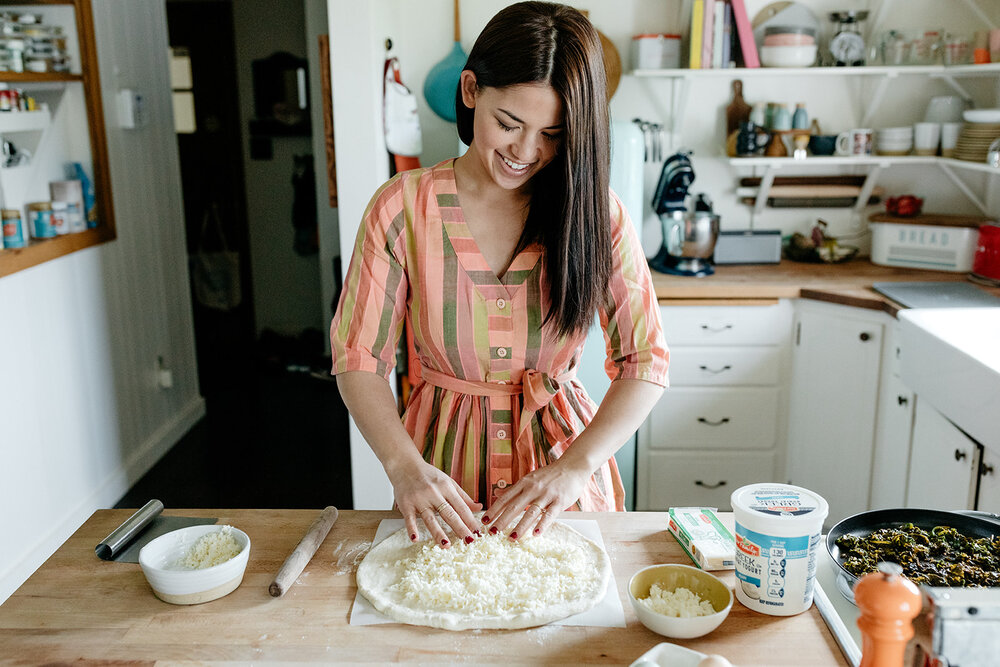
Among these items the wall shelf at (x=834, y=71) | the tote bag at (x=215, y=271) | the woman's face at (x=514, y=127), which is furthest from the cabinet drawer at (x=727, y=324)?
the tote bag at (x=215, y=271)

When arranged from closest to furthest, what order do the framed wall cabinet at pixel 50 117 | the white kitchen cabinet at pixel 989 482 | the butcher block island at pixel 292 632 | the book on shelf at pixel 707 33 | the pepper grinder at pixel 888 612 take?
the pepper grinder at pixel 888 612
the butcher block island at pixel 292 632
the white kitchen cabinet at pixel 989 482
the framed wall cabinet at pixel 50 117
the book on shelf at pixel 707 33

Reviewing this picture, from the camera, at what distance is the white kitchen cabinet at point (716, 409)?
3.00m

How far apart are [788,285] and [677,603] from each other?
207 centimetres

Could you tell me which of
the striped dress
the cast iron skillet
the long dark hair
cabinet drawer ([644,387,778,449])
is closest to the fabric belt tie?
the striped dress

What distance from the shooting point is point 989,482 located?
1.99 metres

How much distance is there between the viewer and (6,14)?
2875mm

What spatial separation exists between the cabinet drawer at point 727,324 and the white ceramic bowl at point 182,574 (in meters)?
2.05

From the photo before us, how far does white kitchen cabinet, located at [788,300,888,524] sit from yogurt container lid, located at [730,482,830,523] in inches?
71.2

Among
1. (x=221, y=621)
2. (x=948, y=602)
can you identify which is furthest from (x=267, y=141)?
(x=948, y=602)

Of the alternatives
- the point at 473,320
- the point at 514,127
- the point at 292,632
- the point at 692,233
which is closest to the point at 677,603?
the point at 292,632

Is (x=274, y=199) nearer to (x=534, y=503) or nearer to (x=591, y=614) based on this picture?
(x=534, y=503)

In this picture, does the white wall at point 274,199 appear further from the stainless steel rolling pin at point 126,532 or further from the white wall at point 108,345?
the stainless steel rolling pin at point 126,532

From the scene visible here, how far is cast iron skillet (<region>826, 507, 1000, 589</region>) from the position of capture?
1.23 m

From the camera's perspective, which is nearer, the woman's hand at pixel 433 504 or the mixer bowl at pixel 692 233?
the woman's hand at pixel 433 504
